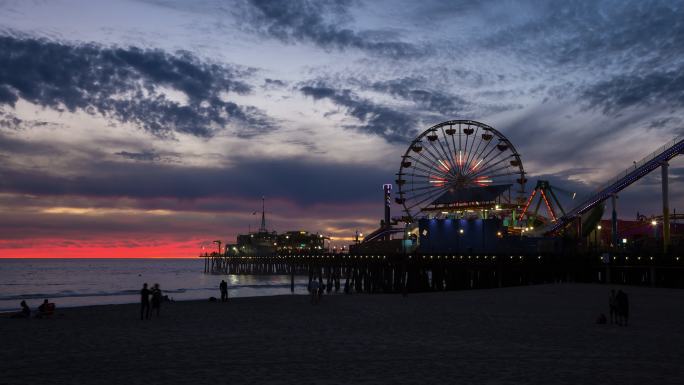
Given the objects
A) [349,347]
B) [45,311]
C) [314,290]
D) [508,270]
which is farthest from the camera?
[508,270]

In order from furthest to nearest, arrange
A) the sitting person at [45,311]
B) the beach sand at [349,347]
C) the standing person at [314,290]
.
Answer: the standing person at [314,290], the sitting person at [45,311], the beach sand at [349,347]

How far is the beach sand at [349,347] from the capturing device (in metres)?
13.9

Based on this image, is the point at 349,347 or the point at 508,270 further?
the point at 508,270

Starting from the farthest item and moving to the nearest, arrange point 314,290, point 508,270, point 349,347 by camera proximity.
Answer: point 508,270
point 314,290
point 349,347

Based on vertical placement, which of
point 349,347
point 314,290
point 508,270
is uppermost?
point 508,270

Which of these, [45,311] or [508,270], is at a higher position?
[508,270]

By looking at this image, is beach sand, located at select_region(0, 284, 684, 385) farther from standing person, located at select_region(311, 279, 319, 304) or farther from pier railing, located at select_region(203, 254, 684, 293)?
pier railing, located at select_region(203, 254, 684, 293)

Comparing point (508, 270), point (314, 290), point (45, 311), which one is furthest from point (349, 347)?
point (508, 270)

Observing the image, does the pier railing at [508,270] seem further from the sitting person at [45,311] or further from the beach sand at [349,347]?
the sitting person at [45,311]

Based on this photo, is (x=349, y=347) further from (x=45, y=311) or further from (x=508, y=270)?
(x=508, y=270)

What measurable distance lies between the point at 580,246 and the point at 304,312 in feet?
183

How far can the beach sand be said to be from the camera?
1387 cm

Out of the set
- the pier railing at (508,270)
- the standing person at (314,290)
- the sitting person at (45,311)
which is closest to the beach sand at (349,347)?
the sitting person at (45,311)

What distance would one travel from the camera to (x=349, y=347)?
1830 cm
